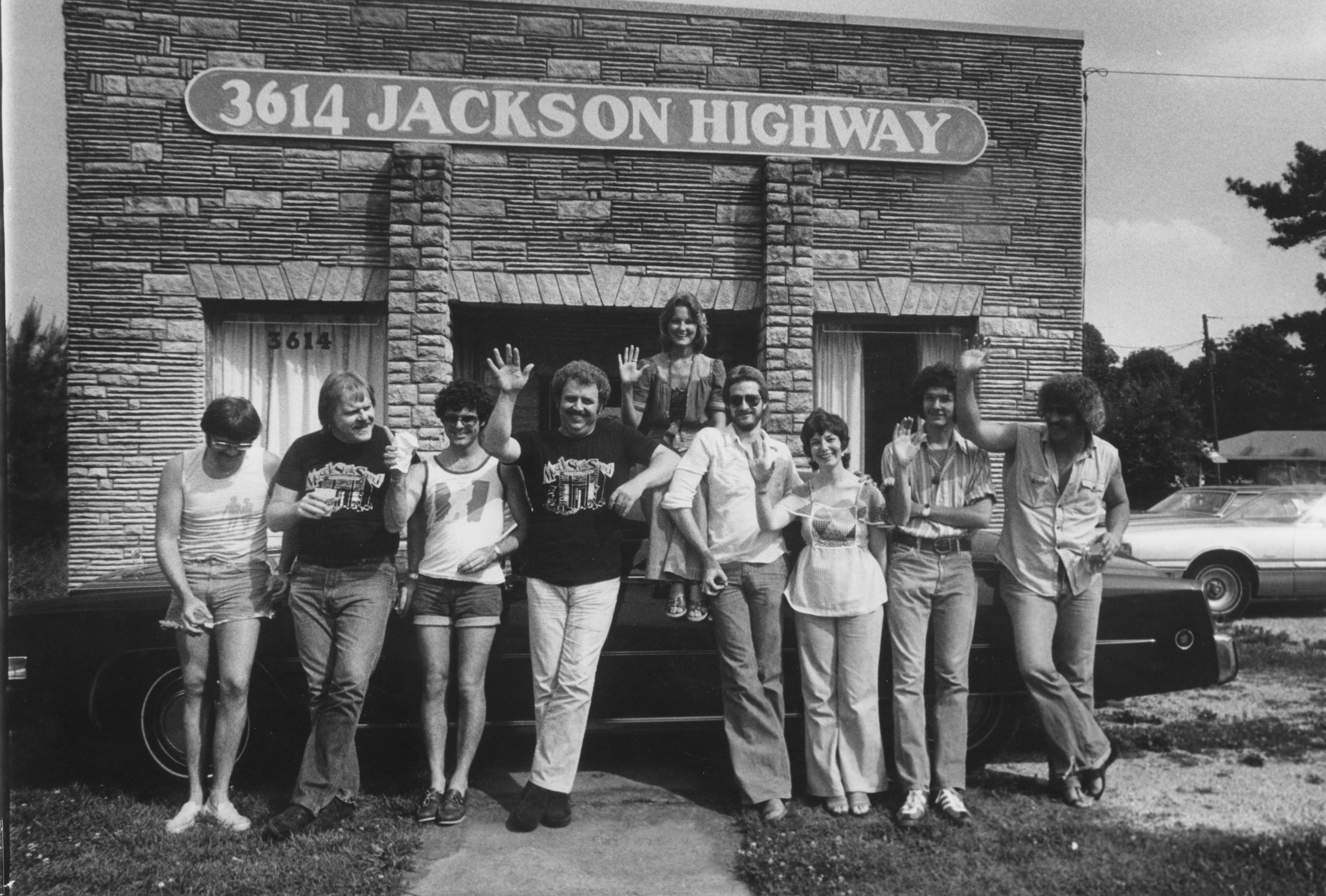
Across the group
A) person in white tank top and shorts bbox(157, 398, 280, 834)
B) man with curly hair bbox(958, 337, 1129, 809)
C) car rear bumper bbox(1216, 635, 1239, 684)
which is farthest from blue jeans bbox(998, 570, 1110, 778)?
person in white tank top and shorts bbox(157, 398, 280, 834)

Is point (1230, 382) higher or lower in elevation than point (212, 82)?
lower

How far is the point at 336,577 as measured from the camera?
11.7 ft

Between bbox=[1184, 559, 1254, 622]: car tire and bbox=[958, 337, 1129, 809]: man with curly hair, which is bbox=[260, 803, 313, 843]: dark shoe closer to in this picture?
bbox=[958, 337, 1129, 809]: man with curly hair

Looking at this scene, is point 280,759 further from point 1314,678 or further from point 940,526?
point 1314,678

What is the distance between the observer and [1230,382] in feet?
17.4

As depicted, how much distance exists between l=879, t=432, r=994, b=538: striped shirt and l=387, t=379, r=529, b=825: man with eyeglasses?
5.18ft

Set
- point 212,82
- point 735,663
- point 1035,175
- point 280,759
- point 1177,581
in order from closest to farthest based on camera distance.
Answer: point 735,663
point 280,759
point 1177,581
point 212,82
point 1035,175

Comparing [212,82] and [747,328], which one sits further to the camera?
[747,328]

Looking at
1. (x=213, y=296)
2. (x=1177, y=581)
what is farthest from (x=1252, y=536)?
(x=213, y=296)

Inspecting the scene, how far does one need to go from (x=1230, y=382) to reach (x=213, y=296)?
23.3 ft

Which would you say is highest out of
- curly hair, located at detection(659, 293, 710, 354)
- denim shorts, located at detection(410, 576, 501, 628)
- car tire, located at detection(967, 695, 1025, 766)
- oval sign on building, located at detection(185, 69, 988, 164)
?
oval sign on building, located at detection(185, 69, 988, 164)

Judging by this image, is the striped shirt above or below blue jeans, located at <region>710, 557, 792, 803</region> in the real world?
above

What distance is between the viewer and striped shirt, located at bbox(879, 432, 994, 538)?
380 centimetres

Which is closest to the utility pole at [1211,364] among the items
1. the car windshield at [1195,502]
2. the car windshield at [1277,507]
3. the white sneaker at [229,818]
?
the car windshield at [1277,507]
